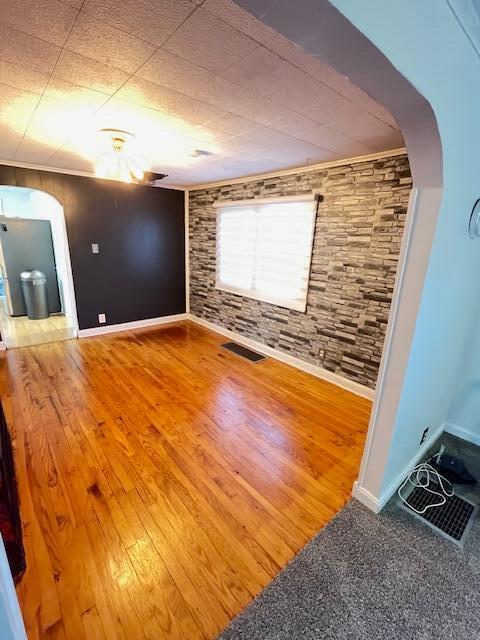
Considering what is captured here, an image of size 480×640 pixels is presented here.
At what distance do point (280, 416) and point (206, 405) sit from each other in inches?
26.3

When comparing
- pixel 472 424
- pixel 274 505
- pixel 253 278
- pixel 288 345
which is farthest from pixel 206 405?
pixel 472 424

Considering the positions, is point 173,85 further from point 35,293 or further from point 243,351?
point 35,293

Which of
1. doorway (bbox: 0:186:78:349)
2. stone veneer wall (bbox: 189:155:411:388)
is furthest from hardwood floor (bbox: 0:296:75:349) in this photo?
stone veneer wall (bbox: 189:155:411:388)

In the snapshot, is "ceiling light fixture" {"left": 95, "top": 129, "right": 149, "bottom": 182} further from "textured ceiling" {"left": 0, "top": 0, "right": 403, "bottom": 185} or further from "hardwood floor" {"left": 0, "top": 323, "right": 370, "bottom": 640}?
"hardwood floor" {"left": 0, "top": 323, "right": 370, "bottom": 640}

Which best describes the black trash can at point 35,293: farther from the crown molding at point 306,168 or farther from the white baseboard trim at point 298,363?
the crown molding at point 306,168

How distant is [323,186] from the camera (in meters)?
2.81

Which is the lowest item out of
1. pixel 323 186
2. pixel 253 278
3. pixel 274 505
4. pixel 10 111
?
pixel 274 505

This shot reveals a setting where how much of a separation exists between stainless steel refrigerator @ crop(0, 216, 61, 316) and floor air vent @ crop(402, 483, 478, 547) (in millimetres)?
5908

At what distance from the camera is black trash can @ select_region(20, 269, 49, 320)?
15.6ft

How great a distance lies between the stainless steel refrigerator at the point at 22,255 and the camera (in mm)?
4695

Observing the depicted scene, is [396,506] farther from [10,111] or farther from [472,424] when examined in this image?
[10,111]

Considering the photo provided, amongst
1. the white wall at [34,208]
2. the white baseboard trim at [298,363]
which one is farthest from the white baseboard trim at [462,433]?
the white wall at [34,208]

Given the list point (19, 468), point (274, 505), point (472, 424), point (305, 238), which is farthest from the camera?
point (305, 238)

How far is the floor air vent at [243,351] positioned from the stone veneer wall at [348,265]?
0.27 metres
